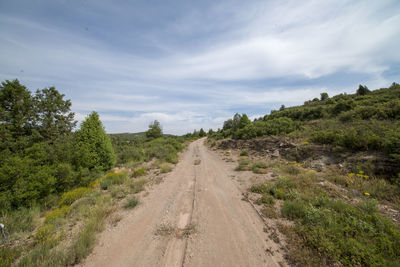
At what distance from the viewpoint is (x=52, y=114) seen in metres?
13.8

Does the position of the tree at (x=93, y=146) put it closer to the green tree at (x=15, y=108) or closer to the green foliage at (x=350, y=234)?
the green tree at (x=15, y=108)

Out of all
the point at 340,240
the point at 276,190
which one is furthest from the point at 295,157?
the point at 340,240

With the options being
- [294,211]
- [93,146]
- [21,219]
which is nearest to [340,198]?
[294,211]

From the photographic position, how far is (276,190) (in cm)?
553

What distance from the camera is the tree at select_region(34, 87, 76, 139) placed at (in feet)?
40.9

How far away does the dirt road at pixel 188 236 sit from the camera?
2891 millimetres

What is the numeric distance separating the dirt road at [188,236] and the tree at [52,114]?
1512 centimetres

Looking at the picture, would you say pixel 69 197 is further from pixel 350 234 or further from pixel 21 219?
pixel 350 234

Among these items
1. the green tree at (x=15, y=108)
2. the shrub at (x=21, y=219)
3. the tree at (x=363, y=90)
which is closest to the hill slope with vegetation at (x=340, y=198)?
the shrub at (x=21, y=219)

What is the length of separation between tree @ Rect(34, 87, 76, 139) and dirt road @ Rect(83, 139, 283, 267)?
15.1 meters

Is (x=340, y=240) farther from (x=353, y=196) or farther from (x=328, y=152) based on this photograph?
(x=328, y=152)

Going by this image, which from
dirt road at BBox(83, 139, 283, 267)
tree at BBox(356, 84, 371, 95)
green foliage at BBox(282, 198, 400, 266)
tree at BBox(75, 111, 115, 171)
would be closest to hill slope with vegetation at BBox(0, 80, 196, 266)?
tree at BBox(75, 111, 115, 171)

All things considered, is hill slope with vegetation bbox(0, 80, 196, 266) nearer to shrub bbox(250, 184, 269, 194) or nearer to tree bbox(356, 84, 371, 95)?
shrub bbox(250, 184, 269, 194)

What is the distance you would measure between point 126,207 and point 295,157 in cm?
1211
